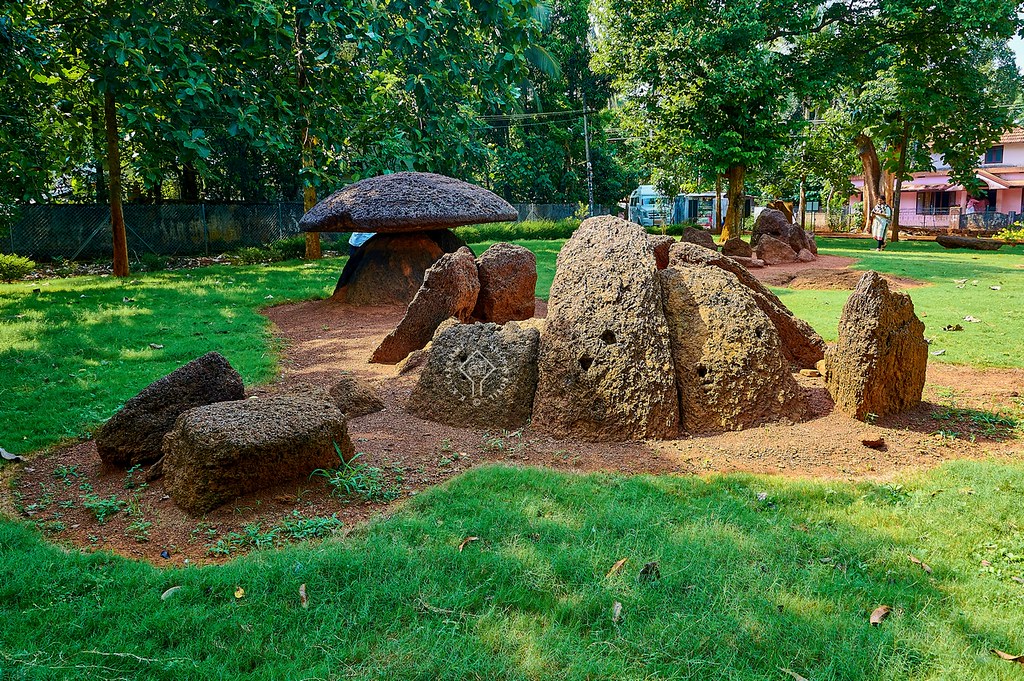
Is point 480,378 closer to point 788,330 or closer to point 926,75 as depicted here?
point 788,330

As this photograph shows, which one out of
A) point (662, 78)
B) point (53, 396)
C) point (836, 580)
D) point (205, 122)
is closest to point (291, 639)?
point (836, 580)

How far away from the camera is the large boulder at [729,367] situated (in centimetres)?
497

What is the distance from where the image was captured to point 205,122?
29.3ft

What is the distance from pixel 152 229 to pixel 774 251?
58.3 feet

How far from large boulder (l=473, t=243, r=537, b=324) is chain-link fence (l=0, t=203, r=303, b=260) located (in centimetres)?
1520

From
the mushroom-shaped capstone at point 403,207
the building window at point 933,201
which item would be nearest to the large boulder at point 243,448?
the mushroom-shaped capstone at point 403,207

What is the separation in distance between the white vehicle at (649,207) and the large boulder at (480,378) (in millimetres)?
40440

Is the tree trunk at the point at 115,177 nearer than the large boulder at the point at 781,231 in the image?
Yes

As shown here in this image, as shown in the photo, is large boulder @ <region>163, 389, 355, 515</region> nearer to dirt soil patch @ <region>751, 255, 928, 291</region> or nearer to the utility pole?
dirt soil patch @ <region>751, 255, 928, 291</region>

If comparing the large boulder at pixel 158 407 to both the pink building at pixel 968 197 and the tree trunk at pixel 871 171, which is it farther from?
the pink building at pixel 968 197

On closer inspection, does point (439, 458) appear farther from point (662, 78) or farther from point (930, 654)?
point (662, 78)

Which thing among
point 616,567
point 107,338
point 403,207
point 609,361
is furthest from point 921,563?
point 403,207

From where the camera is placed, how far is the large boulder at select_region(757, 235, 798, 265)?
686 inches

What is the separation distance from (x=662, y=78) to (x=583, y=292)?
19.9 metres
